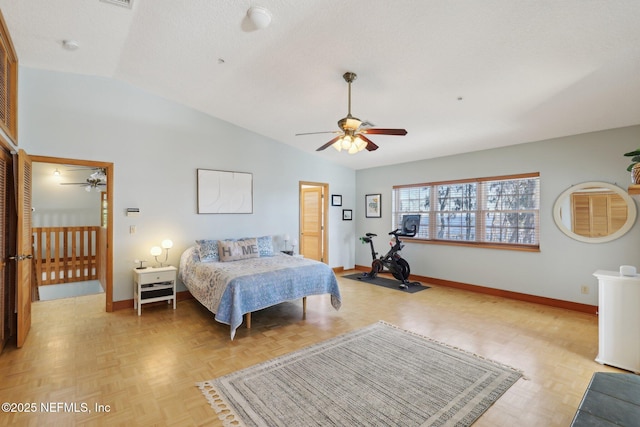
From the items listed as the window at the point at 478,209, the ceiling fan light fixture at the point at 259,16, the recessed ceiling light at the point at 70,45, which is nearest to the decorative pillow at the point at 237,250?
the recessed ceiling light at the point at 70,45

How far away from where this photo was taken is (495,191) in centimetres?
528

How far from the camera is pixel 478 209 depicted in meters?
5.49

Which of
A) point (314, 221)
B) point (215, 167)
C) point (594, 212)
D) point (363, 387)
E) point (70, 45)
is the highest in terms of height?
point (70, 45)

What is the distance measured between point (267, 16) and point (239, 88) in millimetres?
1560

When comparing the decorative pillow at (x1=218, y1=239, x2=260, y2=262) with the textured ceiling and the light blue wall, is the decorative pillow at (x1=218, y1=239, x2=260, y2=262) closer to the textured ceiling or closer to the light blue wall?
the light blue wall

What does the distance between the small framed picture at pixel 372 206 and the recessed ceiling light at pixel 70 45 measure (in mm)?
5673

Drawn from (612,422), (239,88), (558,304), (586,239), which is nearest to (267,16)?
(239,88)

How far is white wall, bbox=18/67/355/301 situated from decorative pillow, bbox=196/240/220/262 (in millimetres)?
406

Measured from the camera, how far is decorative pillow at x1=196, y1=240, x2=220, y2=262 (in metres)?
4.55

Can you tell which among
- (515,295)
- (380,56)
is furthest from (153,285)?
(515,295)

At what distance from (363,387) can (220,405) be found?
1.10 metres

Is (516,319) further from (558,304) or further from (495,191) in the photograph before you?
(495,191)

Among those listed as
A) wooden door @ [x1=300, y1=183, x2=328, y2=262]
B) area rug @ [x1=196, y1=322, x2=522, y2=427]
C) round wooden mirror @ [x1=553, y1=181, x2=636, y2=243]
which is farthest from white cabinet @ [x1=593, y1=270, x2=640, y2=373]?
wooden door @ [x1=300, y1=183, x2=328, y2=262]

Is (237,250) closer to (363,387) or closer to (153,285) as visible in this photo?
(153,285)
